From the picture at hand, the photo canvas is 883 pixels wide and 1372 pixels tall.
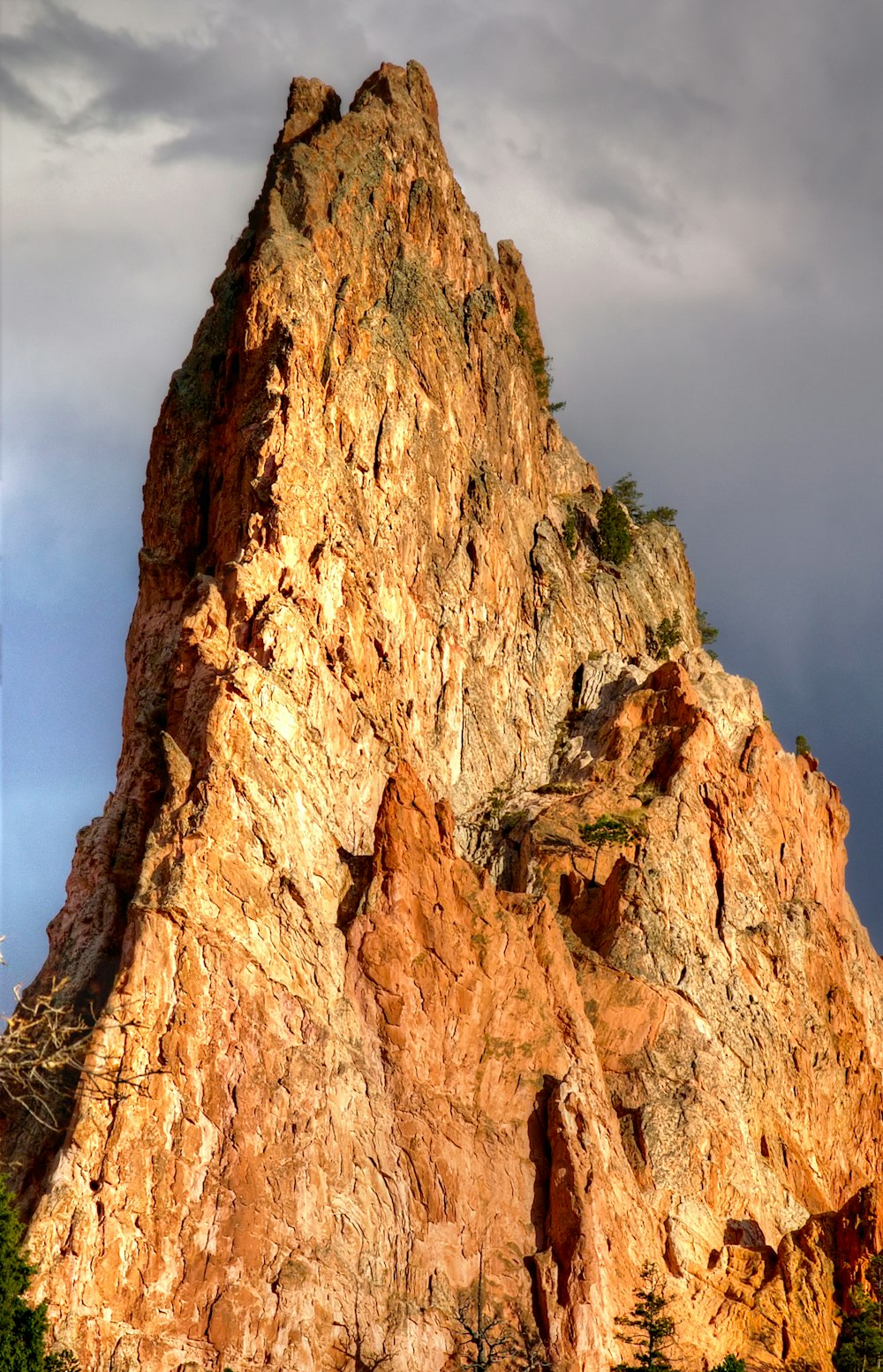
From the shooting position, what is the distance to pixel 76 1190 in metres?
45.7

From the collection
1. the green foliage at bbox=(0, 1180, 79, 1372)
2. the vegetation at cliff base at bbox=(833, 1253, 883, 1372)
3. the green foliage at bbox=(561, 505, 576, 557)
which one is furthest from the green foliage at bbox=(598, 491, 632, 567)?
the green foliage at bbox=(0, 1180, 79, 1372)

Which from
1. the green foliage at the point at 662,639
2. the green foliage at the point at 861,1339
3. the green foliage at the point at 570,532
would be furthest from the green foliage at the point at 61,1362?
the green foliage at the point at 662,639

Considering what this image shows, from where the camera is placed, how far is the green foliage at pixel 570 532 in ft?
301

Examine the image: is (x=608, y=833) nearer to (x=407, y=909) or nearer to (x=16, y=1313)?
(x=407, y=909)

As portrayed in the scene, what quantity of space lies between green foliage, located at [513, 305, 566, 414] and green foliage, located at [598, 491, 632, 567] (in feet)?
31.2

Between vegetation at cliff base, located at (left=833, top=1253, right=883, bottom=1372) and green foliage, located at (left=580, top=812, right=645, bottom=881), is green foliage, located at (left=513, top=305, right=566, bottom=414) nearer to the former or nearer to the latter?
green foliage, located at (left=580, top=812, right=645, bottom=881)

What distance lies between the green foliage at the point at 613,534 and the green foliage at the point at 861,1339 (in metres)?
49.7

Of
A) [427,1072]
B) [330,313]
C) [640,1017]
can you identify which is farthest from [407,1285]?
[330,313]

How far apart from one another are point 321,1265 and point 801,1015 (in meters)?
33.6

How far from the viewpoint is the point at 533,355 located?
101438 mm

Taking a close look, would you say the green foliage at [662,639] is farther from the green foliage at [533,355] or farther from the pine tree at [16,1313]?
the pine tree at [16,1313]

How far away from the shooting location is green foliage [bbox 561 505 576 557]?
9162 cm

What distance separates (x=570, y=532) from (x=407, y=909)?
134 ft

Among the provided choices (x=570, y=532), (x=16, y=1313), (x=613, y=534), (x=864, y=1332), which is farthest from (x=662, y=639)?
(x=16, y=1313)
